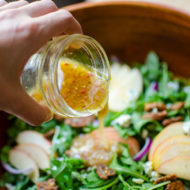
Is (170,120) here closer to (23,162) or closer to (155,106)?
(155,106)

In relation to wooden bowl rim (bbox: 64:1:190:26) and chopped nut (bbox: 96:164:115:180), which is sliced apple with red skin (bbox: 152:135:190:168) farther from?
wooden bowl rim (bbox: 64:1:190:26)

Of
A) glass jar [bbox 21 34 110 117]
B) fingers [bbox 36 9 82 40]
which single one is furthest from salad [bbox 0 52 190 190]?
fingers [bbox 36 9 82 40]

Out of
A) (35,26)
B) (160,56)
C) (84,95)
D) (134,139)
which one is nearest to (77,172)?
(134,139)

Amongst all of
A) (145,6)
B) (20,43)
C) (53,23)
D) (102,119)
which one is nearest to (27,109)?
(20,43)

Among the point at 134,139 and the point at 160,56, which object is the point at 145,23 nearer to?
the point at 160,56

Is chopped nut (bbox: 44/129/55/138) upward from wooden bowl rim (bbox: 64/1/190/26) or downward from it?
downward

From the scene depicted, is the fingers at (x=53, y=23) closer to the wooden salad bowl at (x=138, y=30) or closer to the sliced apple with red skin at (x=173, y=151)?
the wooden salad bowl at (x=138, y=30)

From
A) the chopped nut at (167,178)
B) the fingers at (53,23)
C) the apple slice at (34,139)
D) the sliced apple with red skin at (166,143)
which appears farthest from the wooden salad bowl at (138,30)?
the chopped nut at (167,178)
